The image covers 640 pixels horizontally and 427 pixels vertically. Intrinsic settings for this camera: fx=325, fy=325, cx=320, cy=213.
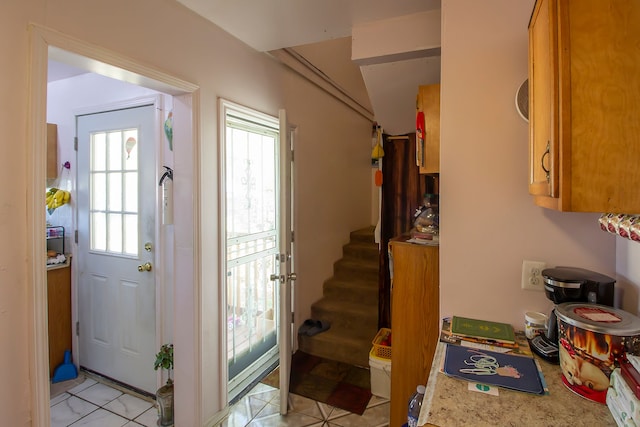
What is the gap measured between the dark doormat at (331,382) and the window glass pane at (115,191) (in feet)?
6.26

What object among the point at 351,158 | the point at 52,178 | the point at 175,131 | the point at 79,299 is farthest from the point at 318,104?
the point at 79,299

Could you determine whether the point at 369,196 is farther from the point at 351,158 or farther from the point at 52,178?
the point at 52,178

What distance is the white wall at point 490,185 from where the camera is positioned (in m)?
1.24

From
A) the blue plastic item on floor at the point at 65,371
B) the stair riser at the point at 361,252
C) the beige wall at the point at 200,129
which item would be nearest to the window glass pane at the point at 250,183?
the beige wall at the point at 200,129

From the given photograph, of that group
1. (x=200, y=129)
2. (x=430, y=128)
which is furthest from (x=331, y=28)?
(x=200, y=129)

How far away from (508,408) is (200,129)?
73.6 inches

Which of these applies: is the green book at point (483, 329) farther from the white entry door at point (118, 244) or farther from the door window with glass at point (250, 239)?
the white entry door at point (118, 244)

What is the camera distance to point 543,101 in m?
0.91

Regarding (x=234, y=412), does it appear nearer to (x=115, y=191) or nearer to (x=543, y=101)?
(x=115, y=191)

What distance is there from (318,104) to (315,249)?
4.75 feet

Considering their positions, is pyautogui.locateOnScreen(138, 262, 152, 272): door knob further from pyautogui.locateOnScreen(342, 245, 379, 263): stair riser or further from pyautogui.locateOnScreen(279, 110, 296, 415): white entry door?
pyautogui.locateOnScreen(342, 245, 379, 263): stair riser

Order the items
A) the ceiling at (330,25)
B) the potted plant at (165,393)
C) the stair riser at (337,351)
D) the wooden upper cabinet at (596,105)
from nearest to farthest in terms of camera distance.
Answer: the wooden upper cabinet at (596,105)
the ceiling at (330,25)
the potted plant at (165,393)
the stair riser at (337,351)

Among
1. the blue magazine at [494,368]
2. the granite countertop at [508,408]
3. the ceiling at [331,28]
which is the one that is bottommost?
the granite countertop at [508,408]

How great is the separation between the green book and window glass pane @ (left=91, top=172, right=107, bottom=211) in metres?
2.57
